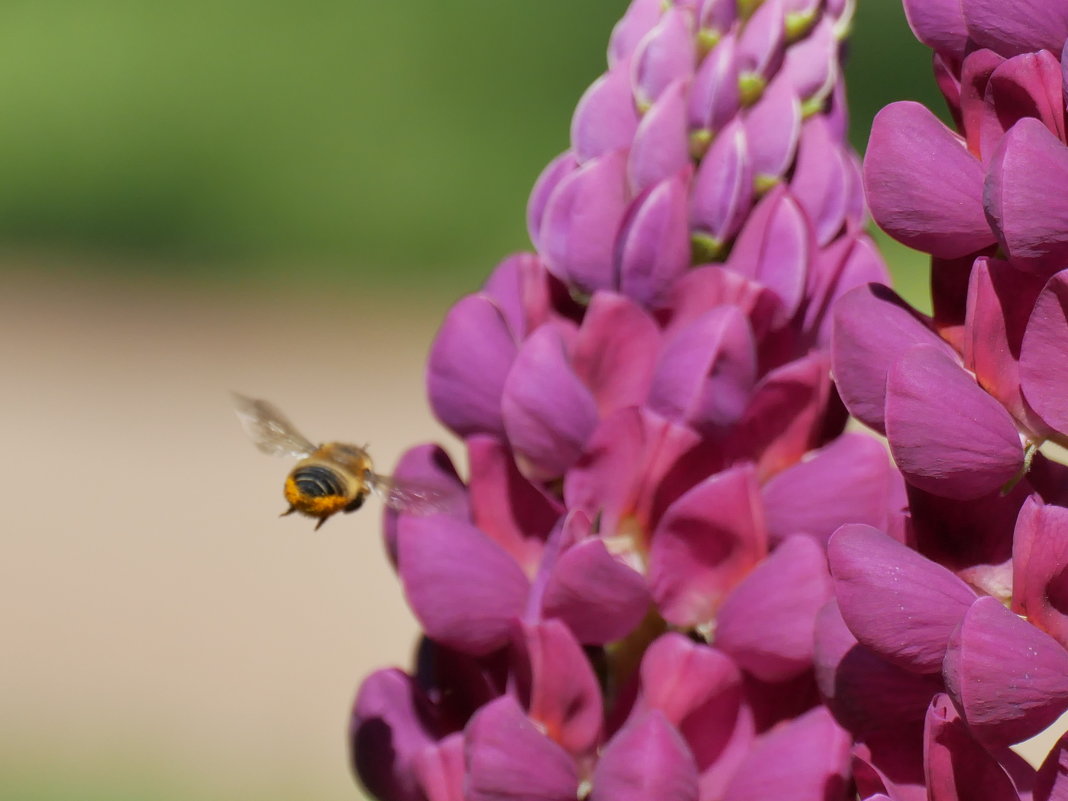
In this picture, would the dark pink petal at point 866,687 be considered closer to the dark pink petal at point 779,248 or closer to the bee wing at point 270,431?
the dark pink petal at point 779,248

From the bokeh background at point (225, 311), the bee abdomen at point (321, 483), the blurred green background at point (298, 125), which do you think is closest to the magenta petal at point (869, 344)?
the bee abdomen at point (321, 483)

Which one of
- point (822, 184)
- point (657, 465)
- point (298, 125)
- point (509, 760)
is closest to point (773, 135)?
point (822, 184)

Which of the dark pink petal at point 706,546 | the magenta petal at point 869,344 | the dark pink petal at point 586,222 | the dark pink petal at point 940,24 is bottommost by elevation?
the dark pink petal at point 706,546

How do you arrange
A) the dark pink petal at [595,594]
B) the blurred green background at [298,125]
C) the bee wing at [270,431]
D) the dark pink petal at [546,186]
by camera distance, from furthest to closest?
the blurred green background at [298,125]
the bee wing at [270,431]
the dark pink petal at [546,186]
the dark pink petal at [595,594]

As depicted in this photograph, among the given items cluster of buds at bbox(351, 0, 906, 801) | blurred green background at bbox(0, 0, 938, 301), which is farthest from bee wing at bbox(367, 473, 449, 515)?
blurred green background at bbox(0, 0, 938, 301)

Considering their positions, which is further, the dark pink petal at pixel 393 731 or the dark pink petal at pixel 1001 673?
the dark pink petal at pixel 393 731

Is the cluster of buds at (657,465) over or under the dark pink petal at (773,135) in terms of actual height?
under

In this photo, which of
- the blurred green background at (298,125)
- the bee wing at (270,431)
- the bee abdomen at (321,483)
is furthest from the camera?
the blurred green background at (298,125)
